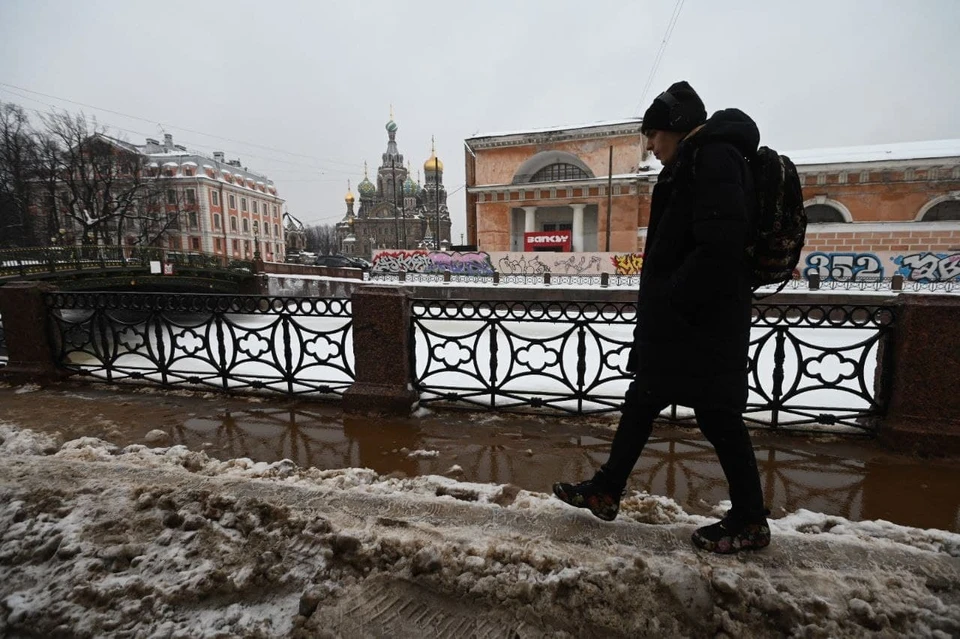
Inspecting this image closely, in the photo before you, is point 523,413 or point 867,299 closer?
point 523,413

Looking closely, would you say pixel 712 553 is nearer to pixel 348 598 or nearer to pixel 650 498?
pixel 650 498

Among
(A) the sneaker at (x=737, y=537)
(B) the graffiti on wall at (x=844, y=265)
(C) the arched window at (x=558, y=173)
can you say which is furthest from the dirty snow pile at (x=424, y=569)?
(C) the arched window at (x=558, y=173)

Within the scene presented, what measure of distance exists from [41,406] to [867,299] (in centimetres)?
1987

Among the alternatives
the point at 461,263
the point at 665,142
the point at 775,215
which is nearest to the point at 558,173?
the point at 461,263

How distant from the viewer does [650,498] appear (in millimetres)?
2621

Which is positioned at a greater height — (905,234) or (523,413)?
(905,234)

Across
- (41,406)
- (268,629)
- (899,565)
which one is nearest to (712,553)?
(899,565)

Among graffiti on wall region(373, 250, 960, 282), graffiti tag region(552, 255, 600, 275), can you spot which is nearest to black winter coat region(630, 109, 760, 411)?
graffiti on wall region(373, 250, 960, 282)

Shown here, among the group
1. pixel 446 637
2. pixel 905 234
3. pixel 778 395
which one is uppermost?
pixel 905 234

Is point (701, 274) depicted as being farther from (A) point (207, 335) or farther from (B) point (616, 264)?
(B) point (616, 264)

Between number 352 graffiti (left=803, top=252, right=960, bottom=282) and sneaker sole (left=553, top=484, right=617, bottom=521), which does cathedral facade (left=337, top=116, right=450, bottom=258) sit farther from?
sneaker sole (left=553, top=484, right=617, bottom=521)

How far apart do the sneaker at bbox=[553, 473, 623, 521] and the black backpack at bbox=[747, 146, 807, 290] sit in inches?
47.2

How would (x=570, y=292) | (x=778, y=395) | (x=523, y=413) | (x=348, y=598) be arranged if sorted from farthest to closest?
1. (x=570, y=292)
2. (x=523, y=413)
3. (x=778, y=395)
4. (x=348, y=598)

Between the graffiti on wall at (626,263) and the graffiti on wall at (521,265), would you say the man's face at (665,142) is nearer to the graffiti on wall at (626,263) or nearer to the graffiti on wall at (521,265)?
the graffiti on wall at (626,263)
